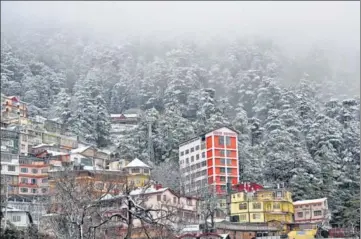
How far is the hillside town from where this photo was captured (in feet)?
83.6

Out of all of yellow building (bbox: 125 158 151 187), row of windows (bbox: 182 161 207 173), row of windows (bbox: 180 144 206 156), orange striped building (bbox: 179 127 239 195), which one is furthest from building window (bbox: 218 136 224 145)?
yellow building (bbox: 125 158 151 187)

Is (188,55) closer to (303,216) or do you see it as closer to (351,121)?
(351,121)

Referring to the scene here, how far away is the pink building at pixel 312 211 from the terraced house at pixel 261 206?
640mm

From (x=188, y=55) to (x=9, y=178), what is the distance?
31.1 m

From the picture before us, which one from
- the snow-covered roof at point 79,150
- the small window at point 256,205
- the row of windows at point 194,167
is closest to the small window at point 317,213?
the small window at point 256,205

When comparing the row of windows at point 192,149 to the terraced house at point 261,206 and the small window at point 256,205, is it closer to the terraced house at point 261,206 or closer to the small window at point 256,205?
the terraced house at point 261,206

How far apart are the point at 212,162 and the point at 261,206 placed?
15.8 ft

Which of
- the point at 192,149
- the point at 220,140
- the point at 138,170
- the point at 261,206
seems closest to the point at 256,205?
the point at 261,206

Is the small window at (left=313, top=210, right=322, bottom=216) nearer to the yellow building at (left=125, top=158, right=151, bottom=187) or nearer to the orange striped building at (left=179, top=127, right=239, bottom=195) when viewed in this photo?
the orange striped building at (left=179, top=127, right=239, bottom=195)

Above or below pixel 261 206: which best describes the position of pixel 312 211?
below

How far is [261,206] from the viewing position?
30438mm

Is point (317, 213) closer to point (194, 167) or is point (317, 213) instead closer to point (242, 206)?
point (242, 206)

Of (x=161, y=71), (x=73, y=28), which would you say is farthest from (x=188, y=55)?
(x=73, y=28)

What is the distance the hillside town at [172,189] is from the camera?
83.6 ft
